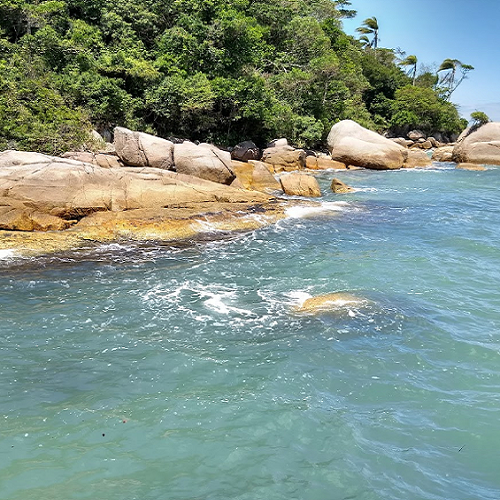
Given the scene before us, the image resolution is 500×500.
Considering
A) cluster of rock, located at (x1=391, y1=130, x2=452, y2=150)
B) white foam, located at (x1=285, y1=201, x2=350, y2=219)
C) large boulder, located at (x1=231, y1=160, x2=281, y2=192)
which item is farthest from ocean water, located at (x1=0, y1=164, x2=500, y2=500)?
cluster of rock, located at (x1=391, y1=130, x2=452, y2=150)

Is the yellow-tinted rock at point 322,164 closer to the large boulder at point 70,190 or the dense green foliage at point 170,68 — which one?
the dense green foliage at point 170,68

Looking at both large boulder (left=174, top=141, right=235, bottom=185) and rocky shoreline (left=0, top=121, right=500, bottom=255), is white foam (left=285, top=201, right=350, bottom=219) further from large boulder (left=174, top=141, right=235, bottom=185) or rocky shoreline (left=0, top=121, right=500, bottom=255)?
large boulder (left=174, top=141, right=235, bottom=185)

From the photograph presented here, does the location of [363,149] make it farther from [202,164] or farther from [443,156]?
[202,164]

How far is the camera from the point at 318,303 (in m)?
7.50

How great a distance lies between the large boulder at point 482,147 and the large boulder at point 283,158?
11.7m

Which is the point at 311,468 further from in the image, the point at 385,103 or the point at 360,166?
the point at 385,103

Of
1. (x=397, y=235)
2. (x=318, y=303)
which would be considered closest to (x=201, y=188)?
(x=397, y=235)

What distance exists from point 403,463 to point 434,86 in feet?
181

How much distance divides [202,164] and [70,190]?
15.0ft

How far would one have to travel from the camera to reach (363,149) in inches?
1000

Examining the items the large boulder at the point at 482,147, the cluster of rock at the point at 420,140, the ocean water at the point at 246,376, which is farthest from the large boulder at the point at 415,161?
the ocean water at the point at 246,376

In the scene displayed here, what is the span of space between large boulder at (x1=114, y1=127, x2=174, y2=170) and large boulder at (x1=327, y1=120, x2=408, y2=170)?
43.4 ft

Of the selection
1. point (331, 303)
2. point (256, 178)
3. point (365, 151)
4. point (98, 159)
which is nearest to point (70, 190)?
point (98, 159)

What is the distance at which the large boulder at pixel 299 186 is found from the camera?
54.4 feet
